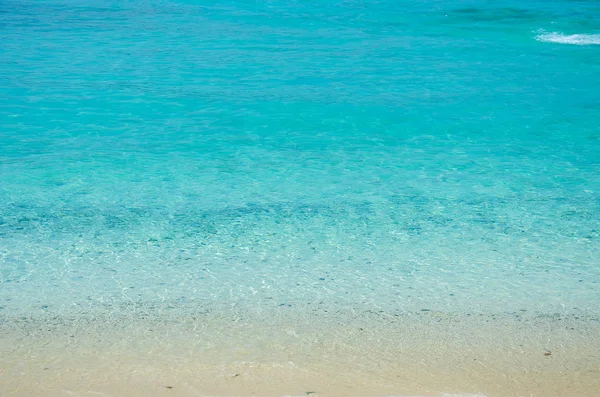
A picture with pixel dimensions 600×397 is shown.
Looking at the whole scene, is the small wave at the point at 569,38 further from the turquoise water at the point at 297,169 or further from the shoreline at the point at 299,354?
the shoreline at the point at 299,354

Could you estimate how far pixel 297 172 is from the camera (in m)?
6.26

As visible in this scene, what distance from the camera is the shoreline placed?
3.19 m

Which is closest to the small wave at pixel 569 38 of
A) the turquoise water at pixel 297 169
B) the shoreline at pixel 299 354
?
the turquoise water at pixel 297 169

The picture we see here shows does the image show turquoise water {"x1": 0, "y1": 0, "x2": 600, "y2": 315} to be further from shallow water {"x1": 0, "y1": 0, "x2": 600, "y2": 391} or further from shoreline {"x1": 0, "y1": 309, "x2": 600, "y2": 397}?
shoreline {"x1": 0, "y1": 309, "x2": 600, "y2": 397}

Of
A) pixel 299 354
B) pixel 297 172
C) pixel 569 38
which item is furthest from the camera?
pixel 569 38

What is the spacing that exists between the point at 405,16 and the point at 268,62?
4.79 metres

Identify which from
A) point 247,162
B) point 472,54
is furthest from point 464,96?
point 247,162

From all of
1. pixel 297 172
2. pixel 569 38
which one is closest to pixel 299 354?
pixel 297 172

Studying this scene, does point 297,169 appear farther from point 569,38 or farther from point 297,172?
point 569,38

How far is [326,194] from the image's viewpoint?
5730 mm

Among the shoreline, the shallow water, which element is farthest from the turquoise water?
the shoreline

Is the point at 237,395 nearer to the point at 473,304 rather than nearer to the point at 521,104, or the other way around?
the point at 473,304

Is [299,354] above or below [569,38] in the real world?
above

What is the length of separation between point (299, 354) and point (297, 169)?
3.04m
